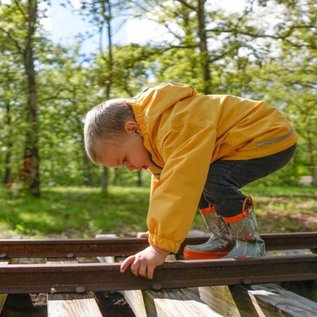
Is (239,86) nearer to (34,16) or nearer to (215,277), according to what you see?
(34,16)

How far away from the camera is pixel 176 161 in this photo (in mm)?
2230

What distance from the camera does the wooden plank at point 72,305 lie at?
182 cm

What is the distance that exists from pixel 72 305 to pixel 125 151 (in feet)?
2.93

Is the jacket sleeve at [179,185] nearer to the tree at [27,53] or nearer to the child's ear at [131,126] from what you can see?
the child's ear at [131,126]

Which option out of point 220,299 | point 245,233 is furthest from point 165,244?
point 245,233

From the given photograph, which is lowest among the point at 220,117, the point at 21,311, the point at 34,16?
the point at 21,311

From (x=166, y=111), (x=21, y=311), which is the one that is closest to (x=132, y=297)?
(x=21, y=311)

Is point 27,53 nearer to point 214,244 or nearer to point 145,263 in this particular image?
point 214,244

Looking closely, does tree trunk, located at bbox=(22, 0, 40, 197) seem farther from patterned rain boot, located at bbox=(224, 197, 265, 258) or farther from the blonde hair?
patterned rain boot, located at bbox=(224, 197, 265, 258)

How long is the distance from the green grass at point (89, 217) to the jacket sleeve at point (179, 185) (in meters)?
3.46

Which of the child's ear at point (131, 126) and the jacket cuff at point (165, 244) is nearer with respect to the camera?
the jacket cuff at point (165, 244)

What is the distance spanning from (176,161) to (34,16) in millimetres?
9830

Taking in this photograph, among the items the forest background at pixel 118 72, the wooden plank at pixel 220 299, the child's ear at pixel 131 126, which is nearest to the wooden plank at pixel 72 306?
the wooden plank at pixel 220 299

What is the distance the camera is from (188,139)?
7.52 feet
